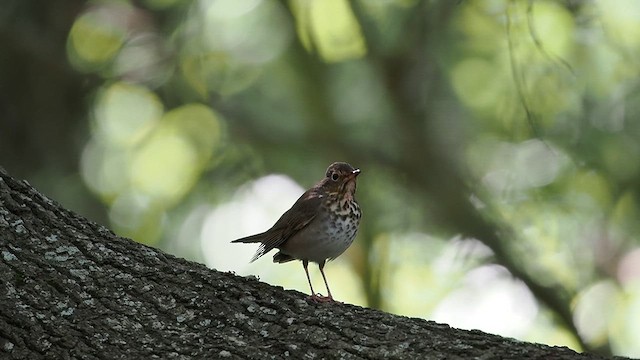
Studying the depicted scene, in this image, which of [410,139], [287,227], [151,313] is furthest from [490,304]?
[151,313]

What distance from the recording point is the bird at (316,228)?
4742 millimetres

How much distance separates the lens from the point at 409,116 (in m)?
7.35

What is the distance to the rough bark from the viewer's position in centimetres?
305

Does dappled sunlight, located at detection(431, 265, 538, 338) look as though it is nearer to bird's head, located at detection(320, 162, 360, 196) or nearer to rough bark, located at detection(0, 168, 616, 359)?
bird's head, located at detection(320, 162, 360, 196)

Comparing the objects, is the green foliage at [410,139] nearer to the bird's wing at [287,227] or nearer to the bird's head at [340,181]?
the bird's head at [340,181]

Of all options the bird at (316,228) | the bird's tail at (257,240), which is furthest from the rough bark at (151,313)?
the bird at (316,228)

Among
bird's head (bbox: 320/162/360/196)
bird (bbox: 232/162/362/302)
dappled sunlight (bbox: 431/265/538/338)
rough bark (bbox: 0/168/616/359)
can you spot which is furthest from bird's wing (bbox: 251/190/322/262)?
dappled sunlight (bbox: 431/265/538/338)

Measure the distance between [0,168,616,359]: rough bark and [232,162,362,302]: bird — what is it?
121 centimetres

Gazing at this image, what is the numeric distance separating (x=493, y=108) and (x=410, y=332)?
489 cm

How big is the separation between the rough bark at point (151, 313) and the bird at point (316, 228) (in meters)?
1.21

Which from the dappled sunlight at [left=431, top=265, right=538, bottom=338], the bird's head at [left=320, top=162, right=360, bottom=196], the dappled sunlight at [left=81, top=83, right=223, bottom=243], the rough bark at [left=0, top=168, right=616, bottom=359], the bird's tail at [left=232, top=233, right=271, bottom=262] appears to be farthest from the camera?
the dappled sunlight at [left=81, top=83, right=223, bottom=243]

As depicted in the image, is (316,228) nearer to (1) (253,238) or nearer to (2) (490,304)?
(1) (253,238)

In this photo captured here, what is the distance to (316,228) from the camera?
4.76 metres

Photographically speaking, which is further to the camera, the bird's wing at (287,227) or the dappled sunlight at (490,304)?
the dappled sunlight at (490,304)
